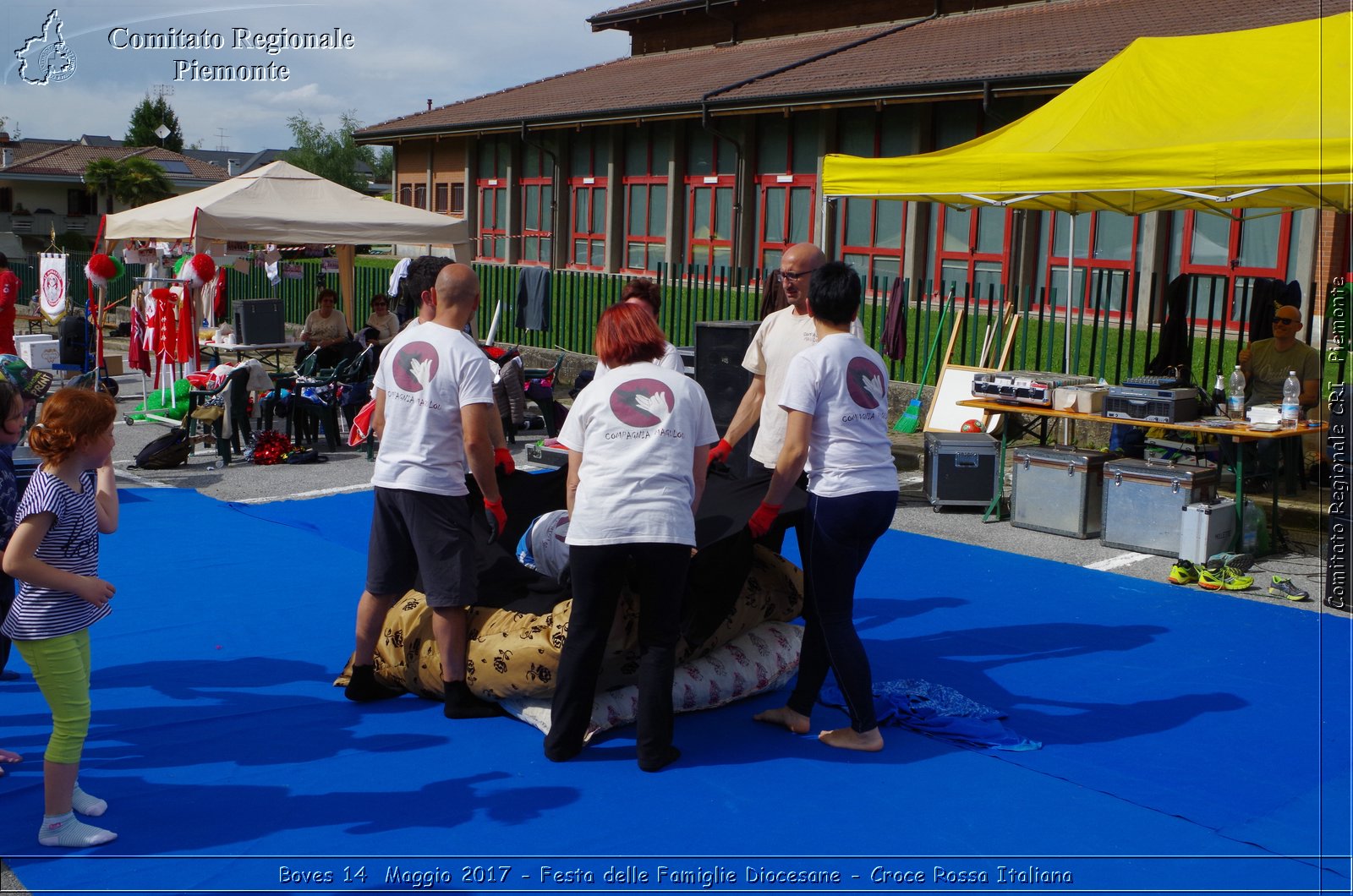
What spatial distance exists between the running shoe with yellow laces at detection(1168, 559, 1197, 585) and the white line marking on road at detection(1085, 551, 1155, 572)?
43 centimetres

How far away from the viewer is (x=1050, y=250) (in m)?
18.1

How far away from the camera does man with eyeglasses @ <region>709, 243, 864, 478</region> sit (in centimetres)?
563

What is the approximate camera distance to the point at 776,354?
5.97 metres

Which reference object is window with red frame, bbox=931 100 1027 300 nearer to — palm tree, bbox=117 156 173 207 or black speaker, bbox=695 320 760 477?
black speaker, bbox=695 320 760 477

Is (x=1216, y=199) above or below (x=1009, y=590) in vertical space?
above

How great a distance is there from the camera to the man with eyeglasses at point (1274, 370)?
9164 mm

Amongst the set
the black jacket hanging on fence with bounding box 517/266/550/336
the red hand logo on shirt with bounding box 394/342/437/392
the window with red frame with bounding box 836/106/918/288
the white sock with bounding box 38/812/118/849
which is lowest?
the white sock with bounding box 38/812/118/849

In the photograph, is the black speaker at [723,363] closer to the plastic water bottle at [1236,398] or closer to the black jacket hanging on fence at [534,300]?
the plastic water bottle at [1236,398]

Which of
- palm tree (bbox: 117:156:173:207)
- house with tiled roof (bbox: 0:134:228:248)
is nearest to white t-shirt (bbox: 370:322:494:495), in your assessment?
palm tree (bbox: 117:156:173:207)

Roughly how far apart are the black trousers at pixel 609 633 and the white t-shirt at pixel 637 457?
8 cm

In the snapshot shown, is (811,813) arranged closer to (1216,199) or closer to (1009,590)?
(1009,590)

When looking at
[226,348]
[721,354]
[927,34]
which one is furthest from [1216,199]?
[927,34]

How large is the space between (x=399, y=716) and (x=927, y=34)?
A: 18985mm

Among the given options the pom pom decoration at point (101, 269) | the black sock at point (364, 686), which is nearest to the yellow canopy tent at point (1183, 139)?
the black sock at point (364, 686)
